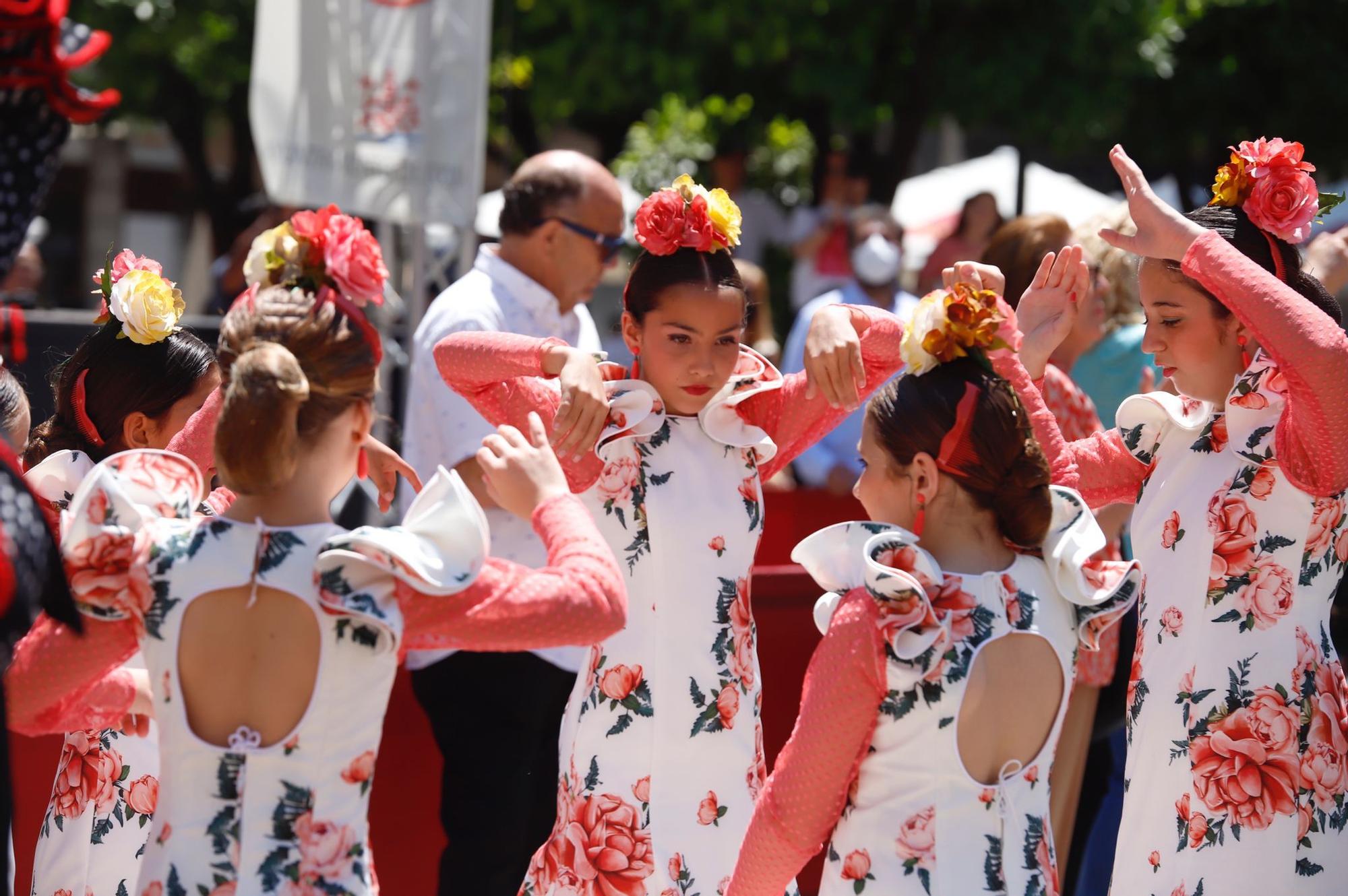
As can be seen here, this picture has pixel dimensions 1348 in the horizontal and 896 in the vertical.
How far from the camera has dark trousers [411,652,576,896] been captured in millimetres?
4027

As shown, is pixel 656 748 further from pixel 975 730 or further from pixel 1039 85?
pixel 1039 85

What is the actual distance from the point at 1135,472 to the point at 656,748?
4.00 feet

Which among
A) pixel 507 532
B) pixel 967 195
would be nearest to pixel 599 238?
pixel 507 532

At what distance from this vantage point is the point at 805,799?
2.43 metres

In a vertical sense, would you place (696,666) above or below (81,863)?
above

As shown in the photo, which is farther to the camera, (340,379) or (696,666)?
(696,666)

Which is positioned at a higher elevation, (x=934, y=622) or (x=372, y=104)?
(x=372, y=104)

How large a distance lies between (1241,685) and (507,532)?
6.34ft

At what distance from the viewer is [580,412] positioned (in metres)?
3.02

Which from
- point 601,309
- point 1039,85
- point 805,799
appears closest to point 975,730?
point 805,799

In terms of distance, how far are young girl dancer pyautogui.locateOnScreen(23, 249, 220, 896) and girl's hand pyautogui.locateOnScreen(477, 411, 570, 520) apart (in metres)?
0.98

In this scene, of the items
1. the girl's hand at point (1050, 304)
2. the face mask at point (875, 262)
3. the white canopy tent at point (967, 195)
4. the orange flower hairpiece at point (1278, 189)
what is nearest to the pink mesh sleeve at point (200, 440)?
the girl's hand at point (1050, 304)

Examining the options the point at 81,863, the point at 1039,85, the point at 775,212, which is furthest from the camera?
the point at 775,212

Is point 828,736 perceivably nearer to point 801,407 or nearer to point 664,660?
point 664,660
